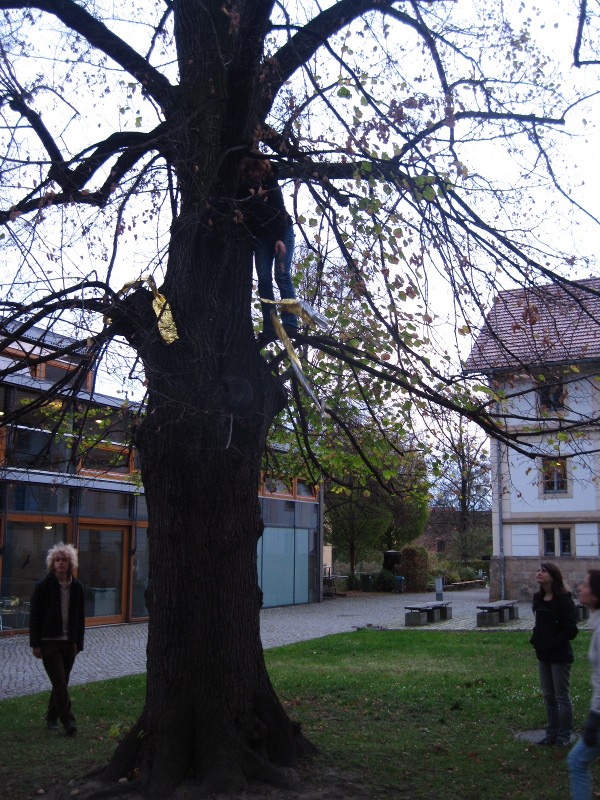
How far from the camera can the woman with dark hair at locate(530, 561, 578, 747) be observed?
25.5ft

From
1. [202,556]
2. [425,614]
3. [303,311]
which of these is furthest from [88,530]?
[303,311]

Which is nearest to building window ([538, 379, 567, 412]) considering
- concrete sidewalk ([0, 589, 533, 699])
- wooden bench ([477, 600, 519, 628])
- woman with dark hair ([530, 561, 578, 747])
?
woman with dark hair ([530, 561, 578, 747])

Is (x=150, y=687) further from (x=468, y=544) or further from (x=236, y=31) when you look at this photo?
(x=468, y=544)

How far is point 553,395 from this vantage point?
776cm

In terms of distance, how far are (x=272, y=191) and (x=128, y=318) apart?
1.57 metres

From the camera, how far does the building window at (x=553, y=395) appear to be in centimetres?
743

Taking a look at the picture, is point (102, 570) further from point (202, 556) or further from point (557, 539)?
point (202, 556)

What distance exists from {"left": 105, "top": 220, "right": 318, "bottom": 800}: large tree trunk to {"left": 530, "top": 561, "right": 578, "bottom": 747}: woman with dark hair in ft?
8.09

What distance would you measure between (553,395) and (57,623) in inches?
213

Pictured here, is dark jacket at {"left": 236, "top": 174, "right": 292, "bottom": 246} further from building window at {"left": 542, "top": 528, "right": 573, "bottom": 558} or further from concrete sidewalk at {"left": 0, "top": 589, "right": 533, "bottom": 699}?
building window at {"left": 542, "top": 528, "right": 573, "bottom": 558}

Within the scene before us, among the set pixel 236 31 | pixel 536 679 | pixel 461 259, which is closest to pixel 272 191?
pixel 236 31

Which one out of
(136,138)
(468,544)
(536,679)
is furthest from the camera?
(468,544)

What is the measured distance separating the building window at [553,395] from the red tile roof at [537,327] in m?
0.22

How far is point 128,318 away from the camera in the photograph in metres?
6.63
